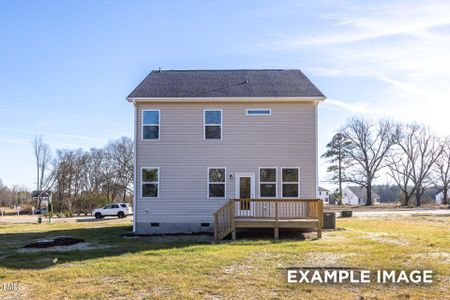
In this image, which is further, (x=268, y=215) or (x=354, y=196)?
(x=354, y=196)

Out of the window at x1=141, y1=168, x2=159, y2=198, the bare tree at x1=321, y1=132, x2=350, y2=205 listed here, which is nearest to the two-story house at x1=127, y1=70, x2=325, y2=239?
the window at x1=141, y1=168, x2=159, y2=198

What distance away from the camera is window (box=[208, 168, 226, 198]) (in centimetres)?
1767

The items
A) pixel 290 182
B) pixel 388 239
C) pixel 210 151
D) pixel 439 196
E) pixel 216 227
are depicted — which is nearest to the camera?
pixel 388 239

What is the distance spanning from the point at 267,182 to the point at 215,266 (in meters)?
8.26

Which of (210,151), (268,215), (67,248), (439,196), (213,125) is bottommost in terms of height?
(439,196)

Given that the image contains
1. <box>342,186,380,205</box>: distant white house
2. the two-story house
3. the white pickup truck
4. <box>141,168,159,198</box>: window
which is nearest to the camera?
the two-story house

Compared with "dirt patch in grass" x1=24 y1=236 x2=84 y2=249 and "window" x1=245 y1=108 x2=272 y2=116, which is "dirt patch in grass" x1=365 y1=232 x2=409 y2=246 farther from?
"dirt patch in grass" x1=24 y1=236 x2=84 y2=249

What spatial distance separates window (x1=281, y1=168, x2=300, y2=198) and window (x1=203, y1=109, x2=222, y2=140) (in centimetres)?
290

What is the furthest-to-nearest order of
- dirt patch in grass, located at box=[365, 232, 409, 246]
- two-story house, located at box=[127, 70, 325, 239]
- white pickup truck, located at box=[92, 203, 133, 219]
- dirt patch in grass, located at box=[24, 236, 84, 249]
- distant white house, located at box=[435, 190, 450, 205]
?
distant white house, located at box=[435, 190, 450, 205], white pickup truck, located at box=[92, 203, 133, 219], two-story house, located at box=[127, 70, 325, 239], dirt patch in grass, located at box=[24, 236, 84, 249], dirt patch in grass, located at box=[365, 232, 409, 246]

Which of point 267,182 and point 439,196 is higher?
point 267,182

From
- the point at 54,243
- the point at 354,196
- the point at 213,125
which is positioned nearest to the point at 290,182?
the point at 213,125

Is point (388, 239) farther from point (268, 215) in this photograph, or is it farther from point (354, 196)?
point (354, 196)

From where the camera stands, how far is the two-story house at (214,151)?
693 inches

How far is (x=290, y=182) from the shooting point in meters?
17.5
